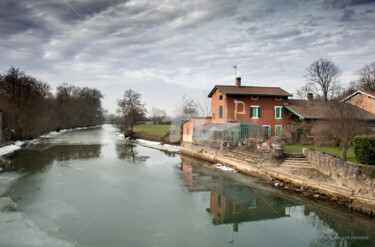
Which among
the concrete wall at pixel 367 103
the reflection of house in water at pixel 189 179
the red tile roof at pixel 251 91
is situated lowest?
the reflection of house in water at pixel 189 179

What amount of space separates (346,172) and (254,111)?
537 inches

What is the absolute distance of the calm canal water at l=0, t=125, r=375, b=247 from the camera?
696cm

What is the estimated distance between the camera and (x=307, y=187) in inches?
435

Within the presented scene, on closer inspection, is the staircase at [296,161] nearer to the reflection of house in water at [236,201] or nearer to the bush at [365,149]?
the reflection of house in water at [236,201]

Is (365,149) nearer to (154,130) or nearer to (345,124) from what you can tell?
(345,124)

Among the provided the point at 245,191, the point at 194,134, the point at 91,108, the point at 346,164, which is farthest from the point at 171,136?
the point at 91,108

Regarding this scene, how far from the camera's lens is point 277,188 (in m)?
11.9

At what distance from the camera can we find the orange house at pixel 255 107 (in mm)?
22422

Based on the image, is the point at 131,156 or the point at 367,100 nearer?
the point at 367,100

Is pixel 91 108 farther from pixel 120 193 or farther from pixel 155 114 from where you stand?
pixel 120 193

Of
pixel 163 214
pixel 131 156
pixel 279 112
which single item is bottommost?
pixel 163 214

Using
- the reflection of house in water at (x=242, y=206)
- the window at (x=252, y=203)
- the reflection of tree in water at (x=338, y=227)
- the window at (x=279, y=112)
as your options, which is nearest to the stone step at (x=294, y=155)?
the reflection of house in water at (x=242, y=206)

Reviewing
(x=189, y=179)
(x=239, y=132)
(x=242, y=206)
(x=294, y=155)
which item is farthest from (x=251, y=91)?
(x=242, y=206)

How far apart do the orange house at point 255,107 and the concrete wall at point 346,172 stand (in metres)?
11.0
